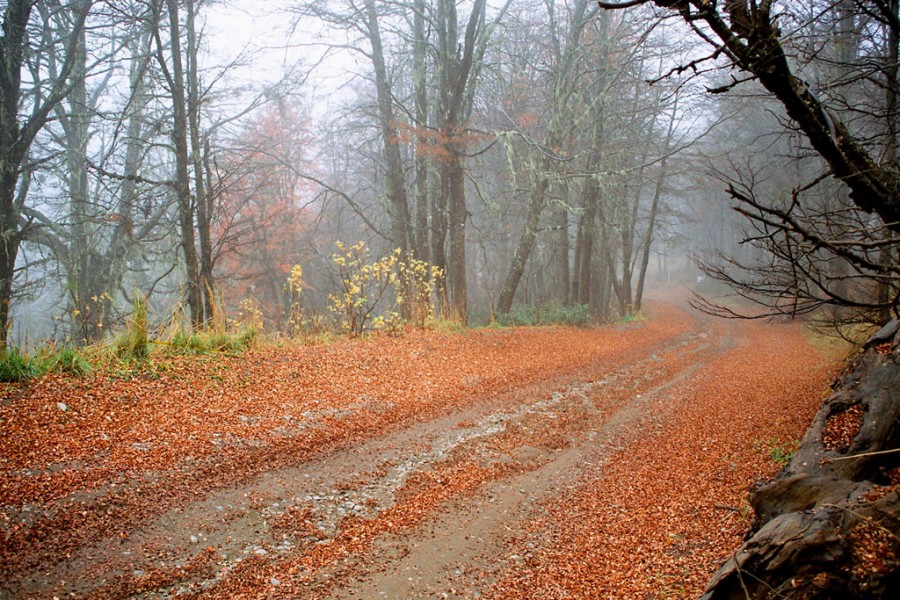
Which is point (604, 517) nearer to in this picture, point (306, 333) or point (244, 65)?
point (306, 333)

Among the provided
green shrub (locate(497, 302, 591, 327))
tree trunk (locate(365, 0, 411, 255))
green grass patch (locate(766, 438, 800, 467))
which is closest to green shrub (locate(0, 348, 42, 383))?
green grass patch (locate(766, 438, 800, 467))

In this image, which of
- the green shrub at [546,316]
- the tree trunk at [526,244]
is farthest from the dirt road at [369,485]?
the tree trunk at [526,244]

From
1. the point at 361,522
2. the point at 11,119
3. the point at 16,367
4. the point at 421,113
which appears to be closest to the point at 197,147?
the point at 11,119

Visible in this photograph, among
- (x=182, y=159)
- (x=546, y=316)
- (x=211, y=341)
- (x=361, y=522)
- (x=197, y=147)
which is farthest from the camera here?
(x=546, y=316)

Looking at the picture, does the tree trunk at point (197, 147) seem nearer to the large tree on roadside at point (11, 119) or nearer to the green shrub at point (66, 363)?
the large tree on roadside at point (11, 119)

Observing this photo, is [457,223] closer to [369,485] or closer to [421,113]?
[421,113]

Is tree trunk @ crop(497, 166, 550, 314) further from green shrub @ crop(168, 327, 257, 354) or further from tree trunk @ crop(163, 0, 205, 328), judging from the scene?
green shrub @ crop(168, 327, 257, 354)

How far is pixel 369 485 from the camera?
423cm

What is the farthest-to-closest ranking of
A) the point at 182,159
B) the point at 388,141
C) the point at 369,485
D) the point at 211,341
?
the point at 388,141
the point at 182,159
the point at 211,341
the point at 369,485

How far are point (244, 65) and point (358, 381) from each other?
741cm

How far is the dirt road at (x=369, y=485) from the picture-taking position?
120 inches

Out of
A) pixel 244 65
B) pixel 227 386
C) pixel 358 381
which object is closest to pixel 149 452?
pixel 227 386

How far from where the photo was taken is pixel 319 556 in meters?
3.24

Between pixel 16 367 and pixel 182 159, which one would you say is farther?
pixel 182 159
